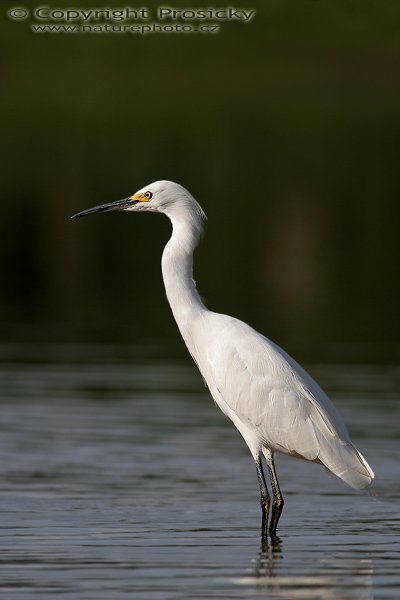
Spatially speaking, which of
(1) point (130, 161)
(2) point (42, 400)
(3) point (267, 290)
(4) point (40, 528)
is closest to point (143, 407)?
(2) point (42, 400)

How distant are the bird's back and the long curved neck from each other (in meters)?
0.22

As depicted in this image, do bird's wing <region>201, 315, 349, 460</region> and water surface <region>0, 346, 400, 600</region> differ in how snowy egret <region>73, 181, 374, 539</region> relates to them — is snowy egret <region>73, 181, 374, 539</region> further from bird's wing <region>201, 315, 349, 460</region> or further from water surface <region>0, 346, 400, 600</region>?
water surface <region>0, 346, 400, 600</region>

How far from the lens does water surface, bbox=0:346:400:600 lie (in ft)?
27.9

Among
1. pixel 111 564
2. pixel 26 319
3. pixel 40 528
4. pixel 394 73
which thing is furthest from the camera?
pixel 394 73

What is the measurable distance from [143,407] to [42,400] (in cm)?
93

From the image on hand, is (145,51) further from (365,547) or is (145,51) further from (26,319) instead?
(365,547)

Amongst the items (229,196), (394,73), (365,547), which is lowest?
(365,547)

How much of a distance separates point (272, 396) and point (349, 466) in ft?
2.29

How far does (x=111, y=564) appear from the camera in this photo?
8758 mm

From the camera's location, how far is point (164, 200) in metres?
10.8

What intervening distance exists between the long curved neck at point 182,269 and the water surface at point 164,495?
1245mm

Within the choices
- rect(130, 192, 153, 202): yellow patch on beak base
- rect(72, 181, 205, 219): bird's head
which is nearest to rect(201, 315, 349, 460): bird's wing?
rect(72, 181, 205, 219): bird's head

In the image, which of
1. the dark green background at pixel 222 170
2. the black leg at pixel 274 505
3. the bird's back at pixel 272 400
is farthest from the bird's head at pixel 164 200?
the dark green background at pixel 222 170

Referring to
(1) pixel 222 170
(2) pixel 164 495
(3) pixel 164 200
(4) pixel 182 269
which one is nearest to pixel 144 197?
(3) pixel 164 200
